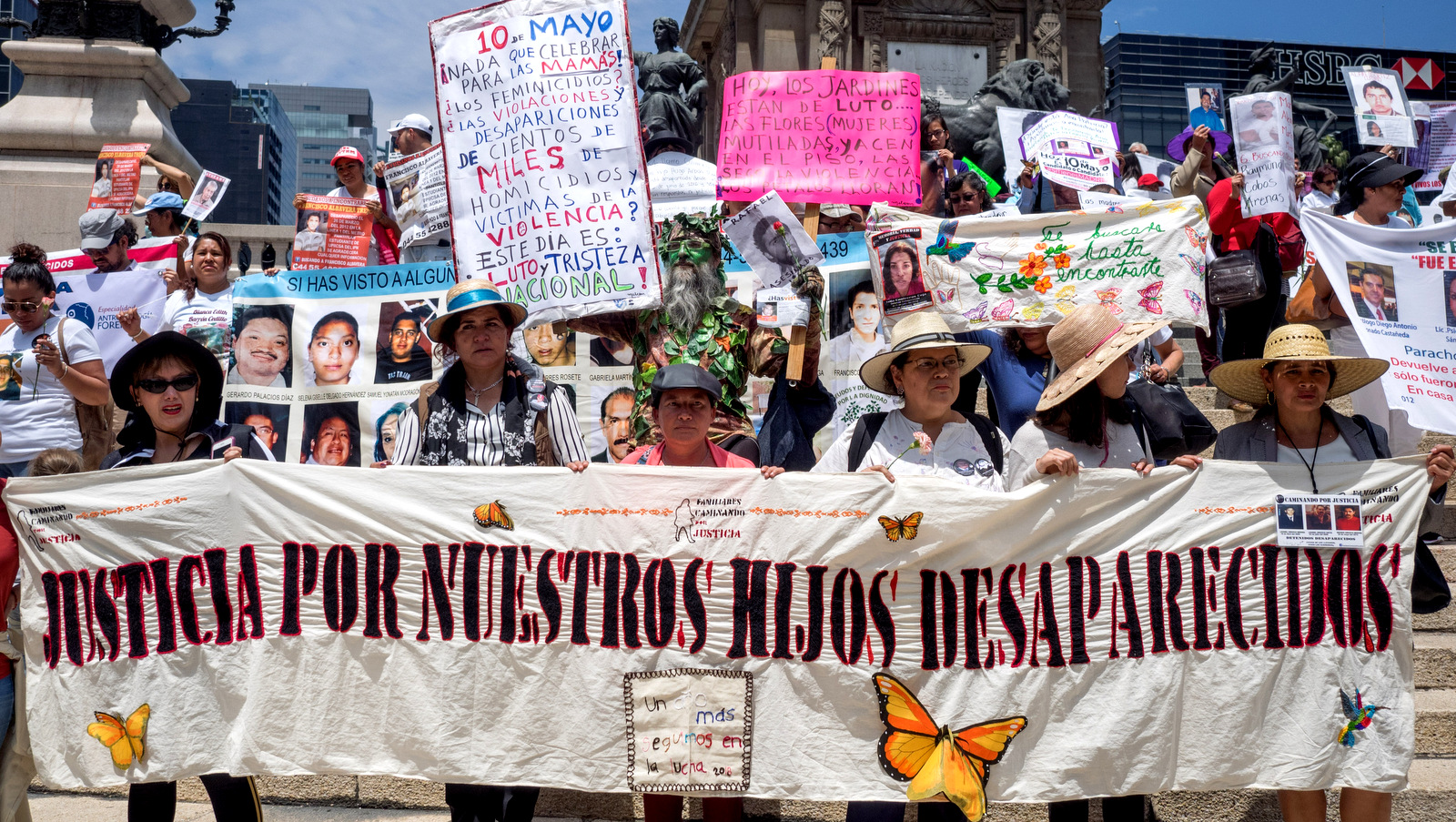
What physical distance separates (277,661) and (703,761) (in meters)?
1.45

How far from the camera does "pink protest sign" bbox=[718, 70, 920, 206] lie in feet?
18.6

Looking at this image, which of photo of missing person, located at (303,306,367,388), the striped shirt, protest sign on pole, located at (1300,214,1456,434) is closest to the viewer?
the striped shirt

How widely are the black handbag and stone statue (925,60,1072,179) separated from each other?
931 centimetres

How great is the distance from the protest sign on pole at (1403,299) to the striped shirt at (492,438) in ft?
10.5

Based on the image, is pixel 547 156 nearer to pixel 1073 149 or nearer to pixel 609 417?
pixel 609 417

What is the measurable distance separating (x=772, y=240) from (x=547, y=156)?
40.7 inches

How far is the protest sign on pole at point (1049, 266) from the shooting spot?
513 centimetres

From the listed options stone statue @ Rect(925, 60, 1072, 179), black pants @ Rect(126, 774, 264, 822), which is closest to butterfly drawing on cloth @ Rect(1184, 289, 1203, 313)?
black pants @ Rect(126, 774, 264, 822)

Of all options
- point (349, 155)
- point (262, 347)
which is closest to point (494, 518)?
point (262, 347)

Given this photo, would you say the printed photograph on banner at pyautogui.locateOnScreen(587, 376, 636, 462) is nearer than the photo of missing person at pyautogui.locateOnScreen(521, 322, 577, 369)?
Yes

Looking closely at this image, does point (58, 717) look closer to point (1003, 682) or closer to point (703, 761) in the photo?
point (703, 761)

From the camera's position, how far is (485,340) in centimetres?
393

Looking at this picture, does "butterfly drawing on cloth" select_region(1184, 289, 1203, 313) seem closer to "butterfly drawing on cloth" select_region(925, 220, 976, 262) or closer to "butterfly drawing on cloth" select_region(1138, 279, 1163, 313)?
"butterfly drawing on cloth" select_region(1138, 279, 1163, 313)

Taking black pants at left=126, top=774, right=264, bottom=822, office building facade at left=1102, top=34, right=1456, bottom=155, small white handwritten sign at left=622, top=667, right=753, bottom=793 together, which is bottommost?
black pants at left=126, top=774, right=264, bottom=822
